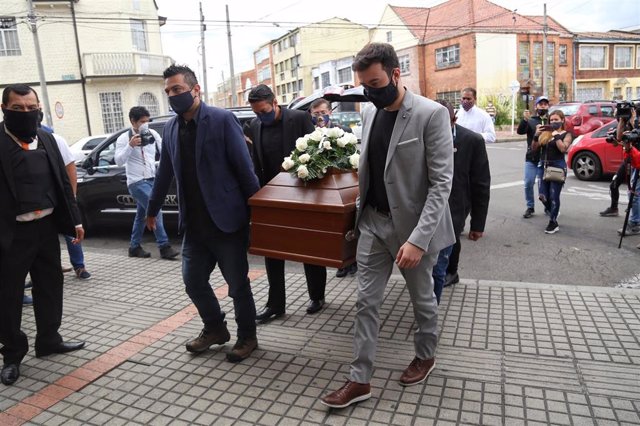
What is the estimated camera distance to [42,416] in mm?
3184

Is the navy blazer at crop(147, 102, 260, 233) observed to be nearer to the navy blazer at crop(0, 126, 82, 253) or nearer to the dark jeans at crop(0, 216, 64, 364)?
the navy blazer at crop(0, 126, 82, 253)

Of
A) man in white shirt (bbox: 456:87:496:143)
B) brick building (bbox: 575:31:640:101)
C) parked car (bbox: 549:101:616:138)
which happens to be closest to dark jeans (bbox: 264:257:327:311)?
man in white shirt (bbox: 456:87:496:143)

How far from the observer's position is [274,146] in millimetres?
4449

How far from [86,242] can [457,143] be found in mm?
6180

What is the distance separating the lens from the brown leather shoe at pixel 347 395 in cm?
301

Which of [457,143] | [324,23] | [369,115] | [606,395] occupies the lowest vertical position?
[606,395]

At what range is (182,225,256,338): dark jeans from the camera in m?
3.67

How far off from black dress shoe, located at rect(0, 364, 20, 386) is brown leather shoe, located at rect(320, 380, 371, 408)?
7.27ft

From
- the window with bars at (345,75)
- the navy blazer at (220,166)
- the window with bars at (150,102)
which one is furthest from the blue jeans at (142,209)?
the window with bars at (345,75)

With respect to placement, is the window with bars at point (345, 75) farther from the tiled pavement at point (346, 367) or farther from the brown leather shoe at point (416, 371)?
the brown leather shoe at point (416, 371)

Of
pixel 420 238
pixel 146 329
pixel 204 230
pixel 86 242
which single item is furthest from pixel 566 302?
pixel 86 242

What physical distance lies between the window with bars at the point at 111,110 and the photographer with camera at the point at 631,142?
27498 mm

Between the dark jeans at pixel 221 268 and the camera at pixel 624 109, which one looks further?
the camera at pixel 624 109

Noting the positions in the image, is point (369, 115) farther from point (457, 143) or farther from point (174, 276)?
point (174, 276)
